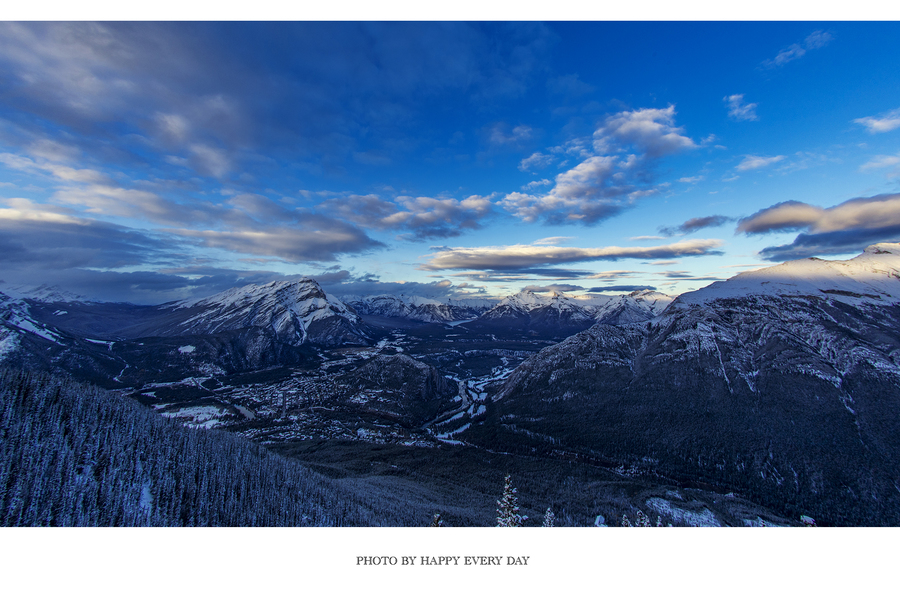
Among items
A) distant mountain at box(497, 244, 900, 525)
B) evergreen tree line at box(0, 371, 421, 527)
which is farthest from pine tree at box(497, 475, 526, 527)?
distant mountain at box(497, 244, 900, 525)

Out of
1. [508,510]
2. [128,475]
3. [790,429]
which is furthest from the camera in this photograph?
[790,429]

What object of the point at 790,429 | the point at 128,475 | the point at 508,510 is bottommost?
the point at 790,429

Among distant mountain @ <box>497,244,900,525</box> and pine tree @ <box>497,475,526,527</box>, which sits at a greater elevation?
pine tree @ <box>497,475,526,527</box>

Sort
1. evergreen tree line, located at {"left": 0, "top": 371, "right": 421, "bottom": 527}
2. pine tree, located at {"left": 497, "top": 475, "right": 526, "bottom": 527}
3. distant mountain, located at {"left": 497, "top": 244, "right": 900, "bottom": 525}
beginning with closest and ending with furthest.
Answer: pine tree, located at {"left": 497, "top": 475, "right": 526, "bottom": 527}, evergreen tree line, located at {"left": 0, "top": 371, "right": 421, "bottom": 527}, distant mountain, located at {"left": 497, "top": 244, "right": 900, "bottom": 525}

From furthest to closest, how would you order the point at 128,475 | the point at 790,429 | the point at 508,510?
the point at 790,429 < the point at 128,475 < the point at 508,510

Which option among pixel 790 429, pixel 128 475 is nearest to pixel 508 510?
pixel 128 475

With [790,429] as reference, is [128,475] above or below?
above

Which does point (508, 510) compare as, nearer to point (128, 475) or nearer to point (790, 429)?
point (128, 475)

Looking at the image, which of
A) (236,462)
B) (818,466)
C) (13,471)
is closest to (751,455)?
(818,466)

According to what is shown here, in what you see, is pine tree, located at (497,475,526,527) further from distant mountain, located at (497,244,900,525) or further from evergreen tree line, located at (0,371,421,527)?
distant mountain, located at (497,244,900,525)
